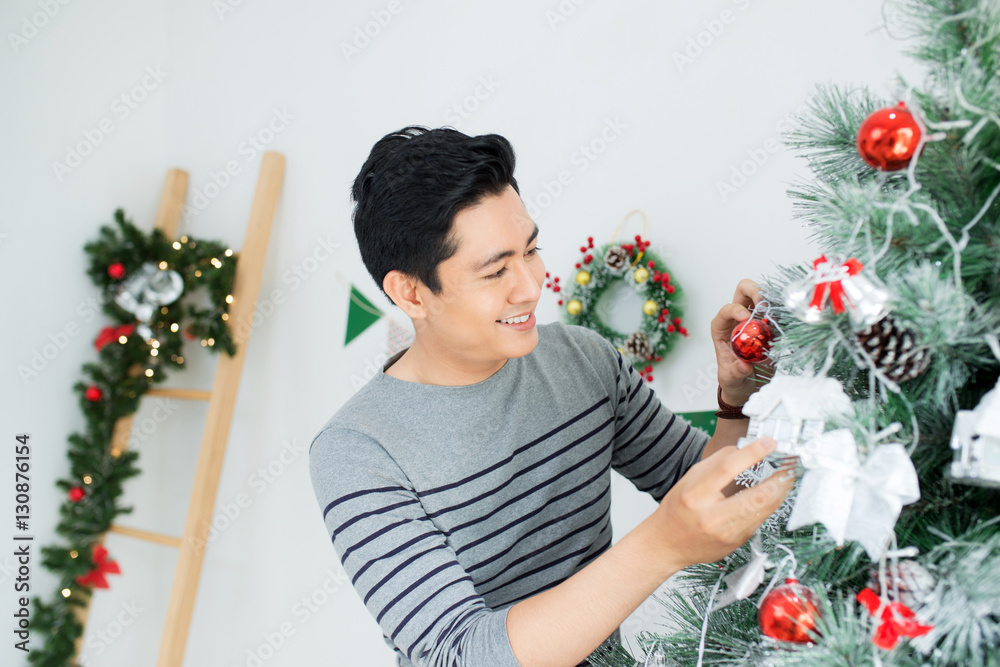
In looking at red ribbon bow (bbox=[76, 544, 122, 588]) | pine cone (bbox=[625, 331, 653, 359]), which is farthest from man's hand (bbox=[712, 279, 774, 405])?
red ribbon bow (bbox=[76, 544, 122, 588])

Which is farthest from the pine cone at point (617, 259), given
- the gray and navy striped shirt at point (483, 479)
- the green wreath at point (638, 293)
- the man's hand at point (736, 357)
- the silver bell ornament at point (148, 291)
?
the silver bell ornament at point (148, 291)

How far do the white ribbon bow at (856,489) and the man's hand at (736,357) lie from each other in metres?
0.31

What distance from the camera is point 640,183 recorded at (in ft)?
5.68

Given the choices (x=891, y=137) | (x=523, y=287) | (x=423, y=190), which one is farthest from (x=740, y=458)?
(x=423, y=190)

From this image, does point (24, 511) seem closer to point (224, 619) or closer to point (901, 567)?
point (224, 619)

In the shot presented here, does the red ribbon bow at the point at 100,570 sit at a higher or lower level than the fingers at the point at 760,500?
lower

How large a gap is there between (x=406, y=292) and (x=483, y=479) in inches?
11.7

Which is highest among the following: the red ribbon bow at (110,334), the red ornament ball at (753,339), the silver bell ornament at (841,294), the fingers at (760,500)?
the red ribbon bow at (110,334)

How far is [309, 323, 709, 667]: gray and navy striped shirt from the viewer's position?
2.60 feet

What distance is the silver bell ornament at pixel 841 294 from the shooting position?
454mm

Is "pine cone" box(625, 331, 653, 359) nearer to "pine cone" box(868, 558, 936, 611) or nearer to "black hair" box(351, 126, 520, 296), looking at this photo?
"black hair" box(351, 126, 520, 296)

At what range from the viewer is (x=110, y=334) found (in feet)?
7.08

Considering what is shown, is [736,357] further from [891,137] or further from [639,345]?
[639,345]

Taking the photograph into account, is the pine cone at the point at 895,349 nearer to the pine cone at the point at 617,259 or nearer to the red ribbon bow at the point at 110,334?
the pine cone at the point at 617,259
